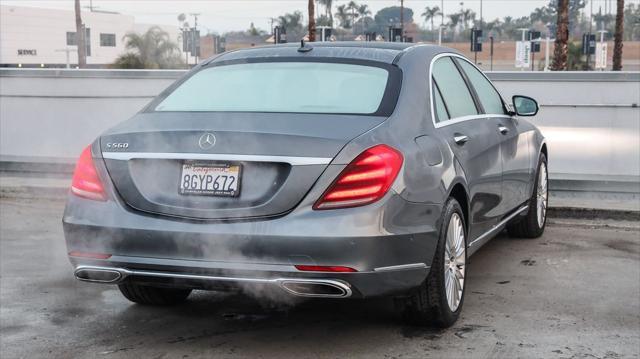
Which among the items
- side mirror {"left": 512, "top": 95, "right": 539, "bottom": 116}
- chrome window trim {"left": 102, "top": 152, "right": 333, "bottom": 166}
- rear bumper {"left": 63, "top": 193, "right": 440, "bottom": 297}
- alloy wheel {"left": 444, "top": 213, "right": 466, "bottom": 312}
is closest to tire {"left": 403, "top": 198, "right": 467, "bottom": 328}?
alloy wheel {"left": 444, "top": 213, "right": 466, "bottom": 312}

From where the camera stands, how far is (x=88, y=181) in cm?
424

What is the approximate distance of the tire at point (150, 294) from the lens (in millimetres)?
4957

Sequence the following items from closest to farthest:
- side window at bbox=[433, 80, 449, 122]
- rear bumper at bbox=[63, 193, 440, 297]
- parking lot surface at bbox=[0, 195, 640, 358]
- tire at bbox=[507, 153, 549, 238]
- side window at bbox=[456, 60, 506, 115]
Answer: rear bumper at bbox=[63, 193, 440, 297] < parking lot surface at bbox=[0, 195, 640, 358] < side window at bbox=[433, 80, 449, 122] < side window at bbox=[456, 60, 506, 115] < tire at bbox=[507, 153, 549, 238]

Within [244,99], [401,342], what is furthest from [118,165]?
[401,342]

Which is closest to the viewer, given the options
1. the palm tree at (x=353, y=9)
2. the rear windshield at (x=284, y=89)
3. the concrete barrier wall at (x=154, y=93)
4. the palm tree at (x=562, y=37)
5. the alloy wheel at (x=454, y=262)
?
the rear windshield at (x=284, y=89)

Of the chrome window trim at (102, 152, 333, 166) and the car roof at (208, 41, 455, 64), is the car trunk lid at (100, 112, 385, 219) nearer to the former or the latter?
the chrome window trim at (102, 152, 333, 166)

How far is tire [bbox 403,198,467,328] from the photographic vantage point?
14.3 ft

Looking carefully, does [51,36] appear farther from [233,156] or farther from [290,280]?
[290,280]

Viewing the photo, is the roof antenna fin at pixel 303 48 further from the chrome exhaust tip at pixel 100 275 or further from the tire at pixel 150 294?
the chrome exhaust tip at pixel 100 275

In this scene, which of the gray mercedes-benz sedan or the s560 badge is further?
the s560 badge

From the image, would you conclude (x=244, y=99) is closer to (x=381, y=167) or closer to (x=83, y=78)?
(x=381, y=167)

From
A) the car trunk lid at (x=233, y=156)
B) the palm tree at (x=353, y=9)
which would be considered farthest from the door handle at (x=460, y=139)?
the palm tree at (x=353, y=9)

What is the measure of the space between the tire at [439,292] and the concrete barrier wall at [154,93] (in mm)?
4959

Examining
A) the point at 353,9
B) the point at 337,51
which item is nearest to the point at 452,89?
the point at 337,51
